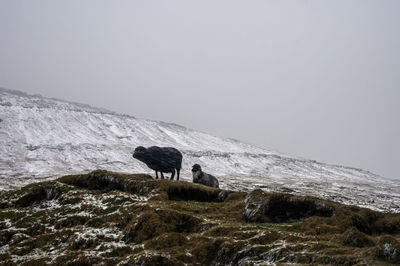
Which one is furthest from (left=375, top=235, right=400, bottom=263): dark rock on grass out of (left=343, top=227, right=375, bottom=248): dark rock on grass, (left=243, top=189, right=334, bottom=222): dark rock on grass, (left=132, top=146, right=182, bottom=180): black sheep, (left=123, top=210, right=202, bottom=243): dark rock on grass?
(left=132, top=146, right=182, bottom=180): black sheep

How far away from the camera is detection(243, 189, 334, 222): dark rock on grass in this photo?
69.4 ft

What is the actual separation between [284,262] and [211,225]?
19.4 feet

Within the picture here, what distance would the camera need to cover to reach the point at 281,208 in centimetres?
2206

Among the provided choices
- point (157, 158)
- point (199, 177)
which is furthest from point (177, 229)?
point (157, 158)

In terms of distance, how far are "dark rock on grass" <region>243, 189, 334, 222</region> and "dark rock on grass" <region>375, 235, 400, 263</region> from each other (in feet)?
30.7

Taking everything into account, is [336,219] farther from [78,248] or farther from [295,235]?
[78,248]

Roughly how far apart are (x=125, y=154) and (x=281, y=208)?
9272cm

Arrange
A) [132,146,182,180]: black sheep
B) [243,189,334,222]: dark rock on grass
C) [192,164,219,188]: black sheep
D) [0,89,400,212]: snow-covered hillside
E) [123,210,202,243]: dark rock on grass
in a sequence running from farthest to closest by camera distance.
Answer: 1. [0,89,400,212]: snow-covered hillside
2. [132,146,182,180]: black sheep
3. [192,164,219,188]: black sheep
4. [243,189,334,222]: dark rock on grass
5. [123,210,202,243]: dark rock on grass

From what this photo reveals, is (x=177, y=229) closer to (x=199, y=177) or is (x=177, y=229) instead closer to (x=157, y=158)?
(x=199, y=177)

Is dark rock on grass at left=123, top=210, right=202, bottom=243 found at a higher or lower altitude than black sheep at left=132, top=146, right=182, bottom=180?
lower

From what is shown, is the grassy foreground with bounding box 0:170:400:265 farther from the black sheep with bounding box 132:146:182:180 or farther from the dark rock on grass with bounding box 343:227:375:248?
the black sheep with bounding box 132:146:182:180

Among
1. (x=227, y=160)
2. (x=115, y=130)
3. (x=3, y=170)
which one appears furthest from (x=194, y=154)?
(x=3, y=170)

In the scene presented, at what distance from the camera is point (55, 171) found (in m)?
79.5

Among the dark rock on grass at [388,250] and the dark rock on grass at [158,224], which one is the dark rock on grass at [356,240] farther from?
the dark rock on grass at [158,224]
